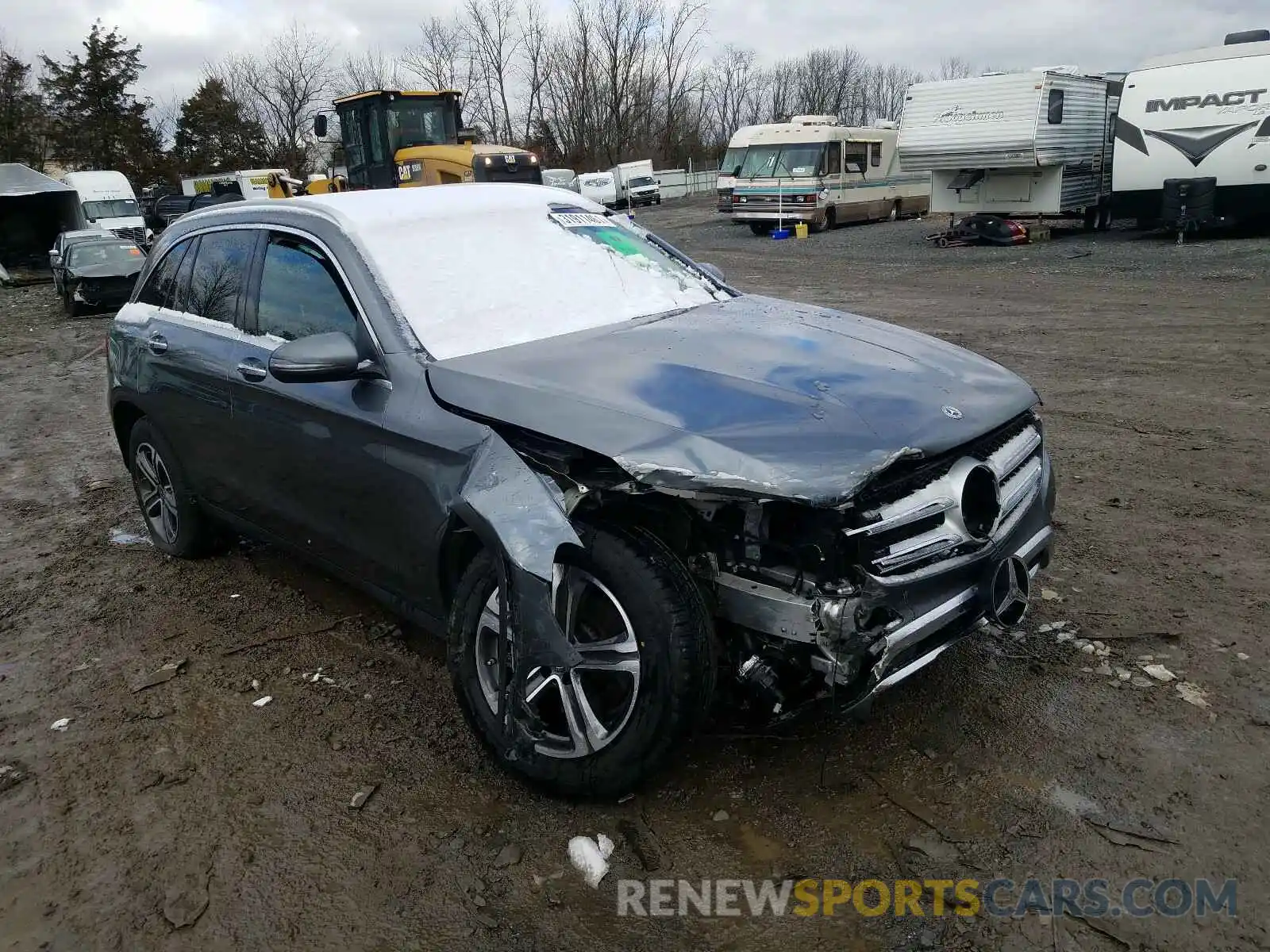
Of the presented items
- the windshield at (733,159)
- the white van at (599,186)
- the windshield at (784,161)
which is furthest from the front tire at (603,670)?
the white van at (599,186)

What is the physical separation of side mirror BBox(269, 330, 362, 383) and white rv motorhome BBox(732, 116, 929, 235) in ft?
77.9

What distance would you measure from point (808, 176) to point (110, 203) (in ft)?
77.9

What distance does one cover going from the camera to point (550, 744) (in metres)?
2.89

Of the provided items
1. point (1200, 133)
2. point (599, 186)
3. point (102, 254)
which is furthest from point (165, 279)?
point (599, 186)

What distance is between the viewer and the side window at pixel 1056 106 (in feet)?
59.4

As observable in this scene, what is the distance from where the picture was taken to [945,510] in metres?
2.79

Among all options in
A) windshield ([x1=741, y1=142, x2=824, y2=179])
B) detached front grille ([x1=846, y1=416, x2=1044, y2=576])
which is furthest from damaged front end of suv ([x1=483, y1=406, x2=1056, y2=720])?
windshield ([x1=741, y1=142, x2=824, y2=179])

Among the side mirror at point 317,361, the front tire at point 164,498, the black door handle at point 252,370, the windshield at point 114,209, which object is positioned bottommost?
the front tire at point 164,498

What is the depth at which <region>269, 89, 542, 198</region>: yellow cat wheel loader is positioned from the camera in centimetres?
1652

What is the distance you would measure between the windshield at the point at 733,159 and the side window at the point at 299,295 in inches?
947

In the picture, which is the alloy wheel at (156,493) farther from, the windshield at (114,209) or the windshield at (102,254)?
the windshield at (114,209)

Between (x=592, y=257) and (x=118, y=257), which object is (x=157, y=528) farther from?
(x=118, y=257)

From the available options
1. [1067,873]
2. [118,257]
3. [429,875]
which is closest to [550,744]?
[429,875]

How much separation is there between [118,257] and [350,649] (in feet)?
58.0
